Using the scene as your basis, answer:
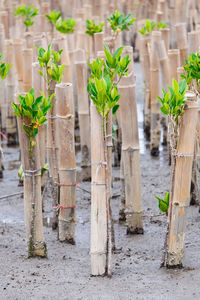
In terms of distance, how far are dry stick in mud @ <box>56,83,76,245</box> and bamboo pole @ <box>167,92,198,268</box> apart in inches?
23.4

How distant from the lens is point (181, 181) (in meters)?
2.46

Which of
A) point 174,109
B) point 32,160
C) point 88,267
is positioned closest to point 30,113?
point 32,160

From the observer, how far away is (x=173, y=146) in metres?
2.44

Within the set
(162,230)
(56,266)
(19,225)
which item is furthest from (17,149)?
(56,266)

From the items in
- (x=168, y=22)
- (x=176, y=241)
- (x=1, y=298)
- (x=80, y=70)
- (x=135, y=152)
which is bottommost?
(x=1, y=298)

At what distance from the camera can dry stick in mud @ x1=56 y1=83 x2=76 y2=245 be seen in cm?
273

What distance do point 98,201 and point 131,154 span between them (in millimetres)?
549

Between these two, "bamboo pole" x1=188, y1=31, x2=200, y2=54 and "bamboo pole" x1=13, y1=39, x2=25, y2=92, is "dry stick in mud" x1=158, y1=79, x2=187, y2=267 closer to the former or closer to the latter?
"bamboo pole" x1=188, y1=31, x2=200, y2=54

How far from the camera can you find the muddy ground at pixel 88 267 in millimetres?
2334

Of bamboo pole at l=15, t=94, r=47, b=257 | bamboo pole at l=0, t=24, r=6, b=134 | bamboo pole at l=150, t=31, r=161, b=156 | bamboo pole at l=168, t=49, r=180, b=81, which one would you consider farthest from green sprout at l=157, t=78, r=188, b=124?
bamboo pole at l=0, t=24, r=6, b=134

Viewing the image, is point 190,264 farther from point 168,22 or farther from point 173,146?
point 168,22

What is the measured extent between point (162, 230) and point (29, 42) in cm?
276

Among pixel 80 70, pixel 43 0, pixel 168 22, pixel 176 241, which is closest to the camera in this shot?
pixel 176 241

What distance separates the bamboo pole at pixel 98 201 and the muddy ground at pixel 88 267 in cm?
9
